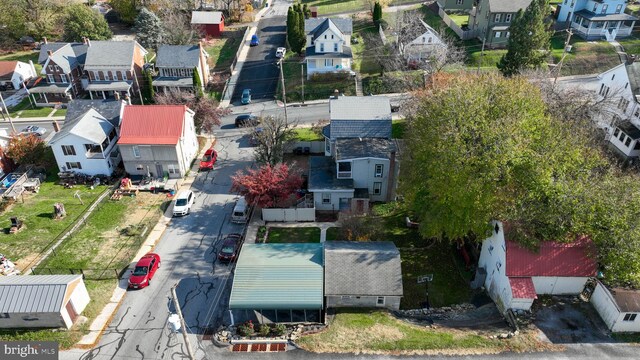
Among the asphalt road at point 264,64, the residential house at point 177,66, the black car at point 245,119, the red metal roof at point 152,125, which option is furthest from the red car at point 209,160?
the residential house at point 177,66

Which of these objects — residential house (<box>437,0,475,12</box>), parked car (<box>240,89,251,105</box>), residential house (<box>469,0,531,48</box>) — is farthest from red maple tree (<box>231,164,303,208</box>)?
residential house (<box>437,0,475,12</box>)

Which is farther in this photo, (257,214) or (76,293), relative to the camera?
(257,214)

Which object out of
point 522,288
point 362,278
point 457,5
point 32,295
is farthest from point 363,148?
point 457,5

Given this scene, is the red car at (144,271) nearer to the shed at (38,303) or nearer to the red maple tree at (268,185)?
the shed at (38,303)

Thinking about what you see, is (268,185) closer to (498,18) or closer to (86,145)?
(86,145)

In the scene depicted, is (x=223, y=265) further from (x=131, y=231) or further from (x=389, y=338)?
(x=389, y=338)

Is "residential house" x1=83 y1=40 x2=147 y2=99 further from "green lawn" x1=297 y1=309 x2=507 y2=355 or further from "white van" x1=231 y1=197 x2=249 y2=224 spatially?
"green lawn" x1=297 y1=309 x2=507 y2=355

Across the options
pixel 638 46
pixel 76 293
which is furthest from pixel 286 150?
pixel 638 46

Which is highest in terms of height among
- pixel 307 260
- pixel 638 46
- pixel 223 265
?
pixel 638 46
